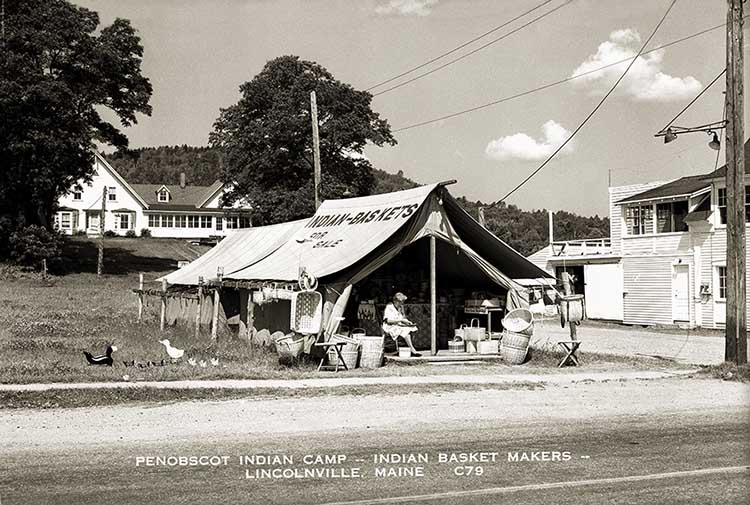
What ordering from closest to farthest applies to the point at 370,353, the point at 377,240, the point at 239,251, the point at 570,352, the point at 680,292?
the point at 370,353, the point at 570,352, the point at 377,240, the point at 239,251, the point at 680,292

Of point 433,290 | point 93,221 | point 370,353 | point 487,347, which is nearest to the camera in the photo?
point 370,353

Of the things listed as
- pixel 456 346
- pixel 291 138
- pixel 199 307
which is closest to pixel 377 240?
pixel 456 346

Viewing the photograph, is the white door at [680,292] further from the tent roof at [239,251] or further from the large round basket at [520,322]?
the large round basket at [520,322]

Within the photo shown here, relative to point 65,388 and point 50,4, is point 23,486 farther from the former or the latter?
point 50,4

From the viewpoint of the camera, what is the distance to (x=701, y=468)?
7.89 metres

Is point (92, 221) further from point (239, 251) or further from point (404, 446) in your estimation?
point (404, 446)

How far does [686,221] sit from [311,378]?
20.8 meters

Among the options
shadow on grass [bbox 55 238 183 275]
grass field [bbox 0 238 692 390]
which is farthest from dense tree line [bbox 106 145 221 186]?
grass field [bbox 0 238 692 390]

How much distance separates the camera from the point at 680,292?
31734 mm

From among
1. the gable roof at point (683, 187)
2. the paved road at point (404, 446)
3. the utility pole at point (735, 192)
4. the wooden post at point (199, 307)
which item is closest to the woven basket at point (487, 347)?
the utility pole at point (735, 192)

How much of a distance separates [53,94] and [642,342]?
31.1 m

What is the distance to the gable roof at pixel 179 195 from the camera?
7474 cm

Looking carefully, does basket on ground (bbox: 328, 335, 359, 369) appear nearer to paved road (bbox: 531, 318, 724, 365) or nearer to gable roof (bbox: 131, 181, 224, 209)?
paved road (bbox: 531, 318, 724, 365)

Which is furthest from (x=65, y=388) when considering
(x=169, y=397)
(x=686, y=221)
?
(x=686, y=221)
